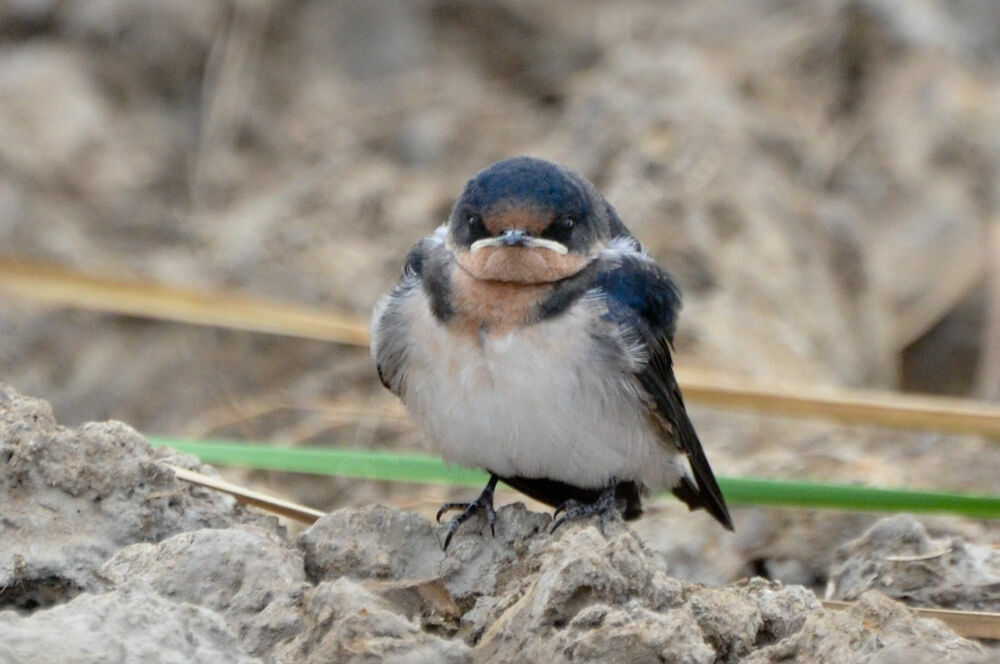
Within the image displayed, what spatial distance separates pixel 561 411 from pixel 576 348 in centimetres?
13

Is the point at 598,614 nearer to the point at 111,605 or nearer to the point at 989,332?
the point at 111,605

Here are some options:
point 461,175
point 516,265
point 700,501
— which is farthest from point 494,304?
point 461,175

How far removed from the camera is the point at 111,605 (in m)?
2.08

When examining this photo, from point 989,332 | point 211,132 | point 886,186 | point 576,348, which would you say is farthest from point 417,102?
point 576,348

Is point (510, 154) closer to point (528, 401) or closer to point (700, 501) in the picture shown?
point (700, 501)

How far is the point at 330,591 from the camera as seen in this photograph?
2268 mm

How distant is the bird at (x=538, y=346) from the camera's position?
10.5 feet

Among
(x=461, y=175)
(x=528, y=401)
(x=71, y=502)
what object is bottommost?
(x=71, y=502)

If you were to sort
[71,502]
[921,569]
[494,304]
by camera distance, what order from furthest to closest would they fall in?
[494,304], [921,569], [71,502]

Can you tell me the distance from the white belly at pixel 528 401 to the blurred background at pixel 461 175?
1.45 metres

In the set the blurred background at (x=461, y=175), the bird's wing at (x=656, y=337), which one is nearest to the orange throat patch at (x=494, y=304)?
the bird's wing at (x=656, y=337)

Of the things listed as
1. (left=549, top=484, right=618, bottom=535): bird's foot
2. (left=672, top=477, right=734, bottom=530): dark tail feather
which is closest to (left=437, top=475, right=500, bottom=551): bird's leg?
(left=549, top=484, right=618, bottom=535): bird's foot

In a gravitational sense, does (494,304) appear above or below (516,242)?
below

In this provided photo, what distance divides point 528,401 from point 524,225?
37cm
